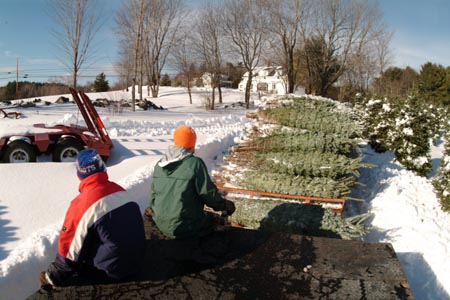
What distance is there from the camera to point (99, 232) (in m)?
2.55

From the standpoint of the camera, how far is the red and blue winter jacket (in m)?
2.52

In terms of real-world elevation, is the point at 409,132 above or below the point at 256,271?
above

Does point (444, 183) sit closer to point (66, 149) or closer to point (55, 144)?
point (66, 149)

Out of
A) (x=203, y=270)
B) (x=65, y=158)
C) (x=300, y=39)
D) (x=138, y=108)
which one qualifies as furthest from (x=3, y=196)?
(x=300, y=39)

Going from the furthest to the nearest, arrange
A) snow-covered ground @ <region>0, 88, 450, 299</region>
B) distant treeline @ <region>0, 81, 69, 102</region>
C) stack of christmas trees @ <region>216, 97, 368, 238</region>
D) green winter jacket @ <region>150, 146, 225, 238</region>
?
distant treeline @ <region>0, 81, 69, 102</region>, stack of christmas trees @ <region>216, 97, 368, 238</region>, snow-covered ground @ <region>0, 88, 450, 299</region>, green winter jacket @ <region>150, 146, 225, 238</region>

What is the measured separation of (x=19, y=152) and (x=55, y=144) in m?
0.76

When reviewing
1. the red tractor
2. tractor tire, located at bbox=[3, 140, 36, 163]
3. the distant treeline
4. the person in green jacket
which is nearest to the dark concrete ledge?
the person in green jacket

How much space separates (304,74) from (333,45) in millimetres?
9426

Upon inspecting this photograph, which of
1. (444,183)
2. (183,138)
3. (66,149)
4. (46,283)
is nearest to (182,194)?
(183,138)

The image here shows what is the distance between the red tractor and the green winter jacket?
4.83 meters

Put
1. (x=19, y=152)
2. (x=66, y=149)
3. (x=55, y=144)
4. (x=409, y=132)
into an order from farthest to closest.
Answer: (x=409, y=132)
(x=55, y=144)
(x=66, y=149)
(x=19, y=152)

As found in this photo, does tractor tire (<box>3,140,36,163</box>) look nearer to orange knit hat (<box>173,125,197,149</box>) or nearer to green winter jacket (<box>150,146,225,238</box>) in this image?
green winter jacket (<box>150,146,225,238</box>)

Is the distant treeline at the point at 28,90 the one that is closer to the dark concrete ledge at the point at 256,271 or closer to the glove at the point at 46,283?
the dark concrete ledge at the point at 256,271

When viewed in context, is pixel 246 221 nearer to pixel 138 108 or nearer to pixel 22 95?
pixel 138 108
